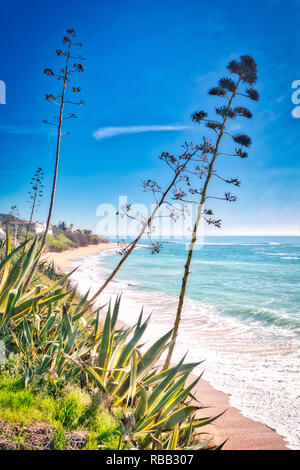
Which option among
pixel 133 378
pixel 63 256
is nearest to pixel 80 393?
pixel 133 378

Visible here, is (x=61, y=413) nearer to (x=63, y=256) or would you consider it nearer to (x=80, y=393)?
(x=80, y=393)

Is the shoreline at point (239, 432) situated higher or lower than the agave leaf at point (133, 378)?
lower

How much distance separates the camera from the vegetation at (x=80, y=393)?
7.50ft

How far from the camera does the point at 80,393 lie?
9.05 feet

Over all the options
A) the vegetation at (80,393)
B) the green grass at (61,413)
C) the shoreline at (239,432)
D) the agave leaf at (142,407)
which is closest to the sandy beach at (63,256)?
the vegetation at (80,393)

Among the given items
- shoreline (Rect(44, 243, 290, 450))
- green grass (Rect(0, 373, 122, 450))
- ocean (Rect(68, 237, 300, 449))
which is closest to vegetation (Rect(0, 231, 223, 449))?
green grass (Rect(0, 373, 122, 450))

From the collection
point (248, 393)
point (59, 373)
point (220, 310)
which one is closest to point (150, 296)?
point (220, 310)

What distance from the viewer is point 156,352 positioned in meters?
3.29

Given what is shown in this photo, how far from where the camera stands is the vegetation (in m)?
2.29

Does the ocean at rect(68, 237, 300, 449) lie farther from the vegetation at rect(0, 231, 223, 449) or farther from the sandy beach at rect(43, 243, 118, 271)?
the sandy beach at rect(43, 243, 118, 271)

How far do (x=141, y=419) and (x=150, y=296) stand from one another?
14.8 meters

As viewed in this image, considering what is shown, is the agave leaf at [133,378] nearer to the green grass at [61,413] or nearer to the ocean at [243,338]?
the green grass at [61,413]

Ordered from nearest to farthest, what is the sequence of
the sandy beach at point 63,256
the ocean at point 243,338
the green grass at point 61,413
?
1. the green grass at point 61,413
2. the ocean at point 243,338
3. the sandy beach at point 63,256
